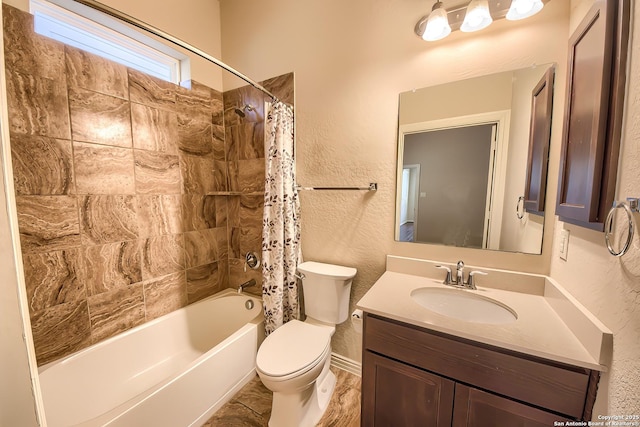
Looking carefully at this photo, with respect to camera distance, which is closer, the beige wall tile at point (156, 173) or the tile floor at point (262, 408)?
the tile floor at point (262, 408)

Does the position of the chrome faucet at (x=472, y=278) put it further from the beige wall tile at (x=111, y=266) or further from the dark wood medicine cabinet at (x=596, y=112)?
the beige wall tile at (x=111, y=266)

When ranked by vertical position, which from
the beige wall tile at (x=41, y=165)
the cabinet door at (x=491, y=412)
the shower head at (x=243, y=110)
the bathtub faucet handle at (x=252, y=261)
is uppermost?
the shower head at (x=243, y=110)

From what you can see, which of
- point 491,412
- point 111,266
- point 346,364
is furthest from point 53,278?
point 491,412

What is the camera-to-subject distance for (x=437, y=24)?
1232mm

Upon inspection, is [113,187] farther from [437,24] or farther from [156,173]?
[437,24]

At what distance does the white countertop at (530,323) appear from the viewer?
772 mm

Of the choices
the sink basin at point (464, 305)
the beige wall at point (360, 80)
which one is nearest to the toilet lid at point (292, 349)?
the beige wall at point (360, 80)

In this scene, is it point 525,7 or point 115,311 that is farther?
point 115,311

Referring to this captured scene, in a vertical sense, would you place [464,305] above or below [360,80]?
below

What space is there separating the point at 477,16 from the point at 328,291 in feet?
5.56

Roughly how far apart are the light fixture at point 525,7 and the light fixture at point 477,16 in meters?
0.09

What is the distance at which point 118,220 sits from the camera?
1.57 metres

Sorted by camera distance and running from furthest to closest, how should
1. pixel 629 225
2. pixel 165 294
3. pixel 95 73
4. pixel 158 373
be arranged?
1. pixel 165 294
2. pixel 158 373
3. pixel 95 73
4. pixel 629 225

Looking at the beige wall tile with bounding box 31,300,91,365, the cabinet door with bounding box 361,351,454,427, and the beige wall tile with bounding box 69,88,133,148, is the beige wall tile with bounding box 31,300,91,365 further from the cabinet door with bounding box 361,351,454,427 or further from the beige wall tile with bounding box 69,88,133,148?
the cabinet door with bounding box 361,351,454,427
